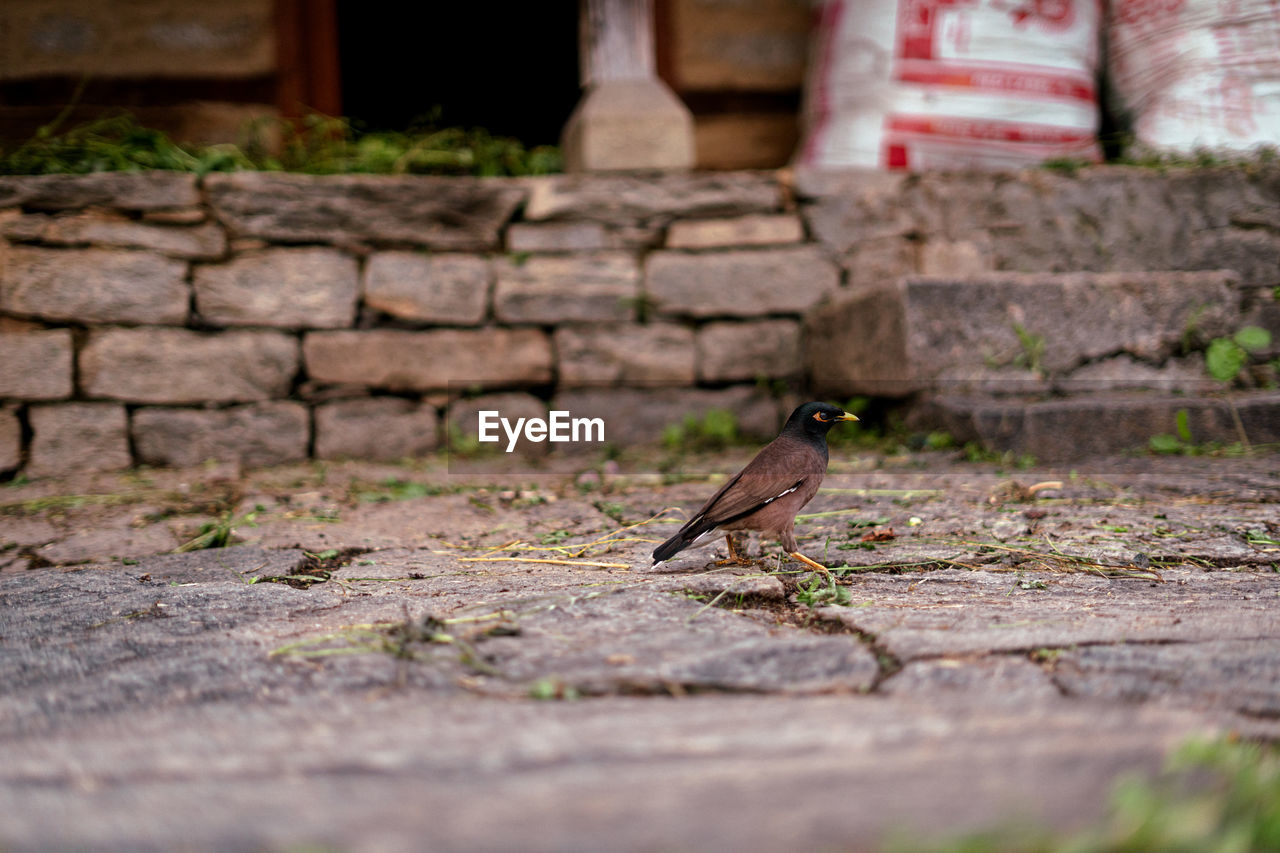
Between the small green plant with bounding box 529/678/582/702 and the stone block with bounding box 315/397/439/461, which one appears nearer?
the small green plant with bounding box 529/678/582/702

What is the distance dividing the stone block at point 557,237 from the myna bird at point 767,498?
83.4 inches

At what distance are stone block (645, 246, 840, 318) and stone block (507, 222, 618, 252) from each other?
269 mm

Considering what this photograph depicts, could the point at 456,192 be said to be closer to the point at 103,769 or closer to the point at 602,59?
the point at 602,59

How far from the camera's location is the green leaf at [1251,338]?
3.22m

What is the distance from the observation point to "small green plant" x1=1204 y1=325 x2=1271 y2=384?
3.21 metres

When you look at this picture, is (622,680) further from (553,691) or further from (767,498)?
(767,498)

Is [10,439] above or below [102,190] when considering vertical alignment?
below

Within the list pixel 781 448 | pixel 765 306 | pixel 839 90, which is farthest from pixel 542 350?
pixel 781 448

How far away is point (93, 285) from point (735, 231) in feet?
9.07

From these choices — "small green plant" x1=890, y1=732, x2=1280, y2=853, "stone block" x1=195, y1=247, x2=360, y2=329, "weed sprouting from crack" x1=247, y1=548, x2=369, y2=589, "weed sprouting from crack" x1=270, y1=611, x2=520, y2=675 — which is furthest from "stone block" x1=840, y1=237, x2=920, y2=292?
"small green plant" x1=890, y1=732, x2=1280, y2=853

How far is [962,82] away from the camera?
372cm

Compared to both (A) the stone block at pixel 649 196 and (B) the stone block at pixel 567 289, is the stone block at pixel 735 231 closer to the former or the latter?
(A) the stone block at pixel 649 196

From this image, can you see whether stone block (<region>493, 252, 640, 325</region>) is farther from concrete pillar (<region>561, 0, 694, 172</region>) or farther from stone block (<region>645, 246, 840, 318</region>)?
concrete pillar (<region>561, 0, 694, 172</region>)

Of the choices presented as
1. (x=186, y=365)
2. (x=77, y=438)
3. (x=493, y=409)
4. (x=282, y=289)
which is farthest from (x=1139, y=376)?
(x=77, y=438)
